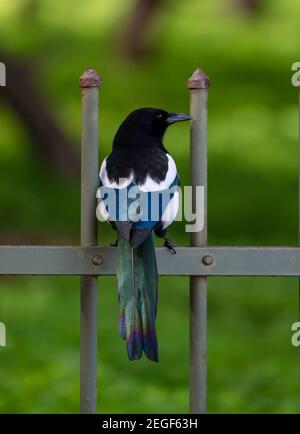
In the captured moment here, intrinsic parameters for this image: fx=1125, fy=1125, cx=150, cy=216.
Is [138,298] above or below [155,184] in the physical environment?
below

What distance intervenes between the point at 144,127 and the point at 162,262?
0.58m

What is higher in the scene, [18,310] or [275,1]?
[275,1]

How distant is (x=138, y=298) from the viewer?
3.27 metres

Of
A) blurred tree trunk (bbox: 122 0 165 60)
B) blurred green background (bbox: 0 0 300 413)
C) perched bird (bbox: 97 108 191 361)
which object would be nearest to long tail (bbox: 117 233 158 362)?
perched bird (bbox: 97 108 191 361)

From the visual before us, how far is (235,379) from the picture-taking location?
5926 millimetres

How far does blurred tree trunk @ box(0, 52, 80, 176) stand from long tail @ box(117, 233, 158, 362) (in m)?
7.67

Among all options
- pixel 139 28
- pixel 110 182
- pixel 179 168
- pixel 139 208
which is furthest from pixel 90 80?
pixel 139 28

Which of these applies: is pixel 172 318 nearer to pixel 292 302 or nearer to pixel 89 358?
pixel 292 302

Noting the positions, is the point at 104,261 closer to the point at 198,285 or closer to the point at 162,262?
the point at 162,262

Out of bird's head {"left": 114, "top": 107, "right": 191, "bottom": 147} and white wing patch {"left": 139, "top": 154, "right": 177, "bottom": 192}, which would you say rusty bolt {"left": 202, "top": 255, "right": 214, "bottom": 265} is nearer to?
white wing patch {"left": 139, "top": 154, "right": 177, "bottom": 192}

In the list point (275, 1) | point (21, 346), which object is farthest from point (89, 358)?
point (275, 1)

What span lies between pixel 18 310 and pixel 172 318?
1005 mm

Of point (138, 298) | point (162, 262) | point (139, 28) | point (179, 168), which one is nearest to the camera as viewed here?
point (138, 298)

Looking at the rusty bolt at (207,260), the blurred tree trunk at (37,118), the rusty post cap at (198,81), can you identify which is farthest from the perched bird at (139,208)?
the blurred tree trunk at (37,118)
